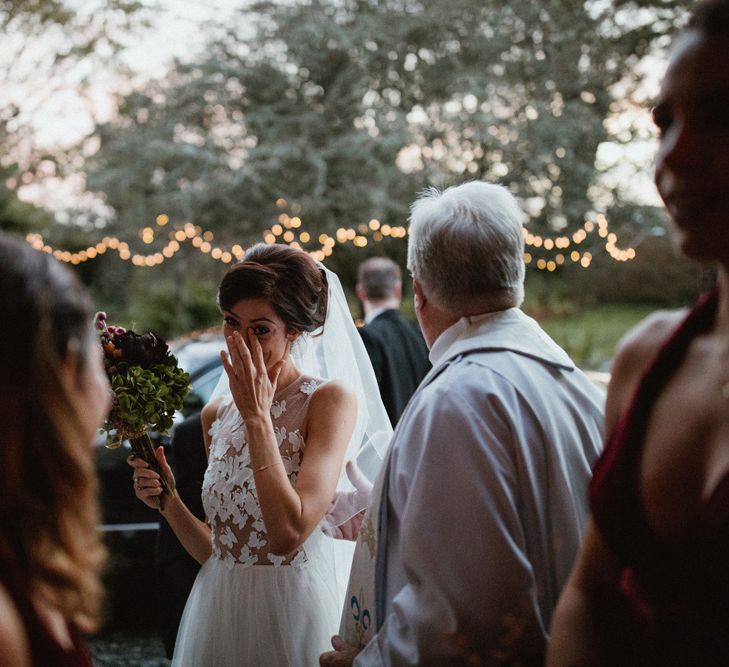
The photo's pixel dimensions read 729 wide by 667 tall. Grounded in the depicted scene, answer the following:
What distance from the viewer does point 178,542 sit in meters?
3.11

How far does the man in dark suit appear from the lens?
5.15 metres

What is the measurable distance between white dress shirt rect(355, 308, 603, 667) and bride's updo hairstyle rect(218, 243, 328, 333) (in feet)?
2.53

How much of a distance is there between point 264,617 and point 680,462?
1626 mm

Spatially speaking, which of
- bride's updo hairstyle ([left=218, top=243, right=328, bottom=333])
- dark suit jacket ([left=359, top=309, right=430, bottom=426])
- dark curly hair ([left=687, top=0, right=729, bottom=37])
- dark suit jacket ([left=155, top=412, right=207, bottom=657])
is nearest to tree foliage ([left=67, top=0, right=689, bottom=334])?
dark suit jacket ([left=359, top=309, right=430, bottom=426])

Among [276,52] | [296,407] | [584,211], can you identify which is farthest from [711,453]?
[276,52]

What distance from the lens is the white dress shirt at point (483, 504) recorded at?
1.62 m

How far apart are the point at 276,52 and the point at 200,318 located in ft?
14.9

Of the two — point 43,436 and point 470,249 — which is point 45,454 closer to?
point 43,436

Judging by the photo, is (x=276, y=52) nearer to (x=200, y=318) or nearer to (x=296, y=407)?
(x=200, y=318)

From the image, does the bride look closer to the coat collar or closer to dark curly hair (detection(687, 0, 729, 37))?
the coat collar

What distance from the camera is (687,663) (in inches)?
40.4

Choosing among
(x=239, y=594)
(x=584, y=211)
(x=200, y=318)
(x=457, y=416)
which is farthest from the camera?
(x=200, y=318)

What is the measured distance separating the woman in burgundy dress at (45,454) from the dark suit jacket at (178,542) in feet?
6.29

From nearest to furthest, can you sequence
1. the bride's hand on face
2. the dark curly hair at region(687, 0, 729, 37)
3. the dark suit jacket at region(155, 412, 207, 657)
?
the dark curly hair at region(687, 0, 729, 37) → the bride's hand on face → the dark suit jacket at region(155, 412, 207, 657)
